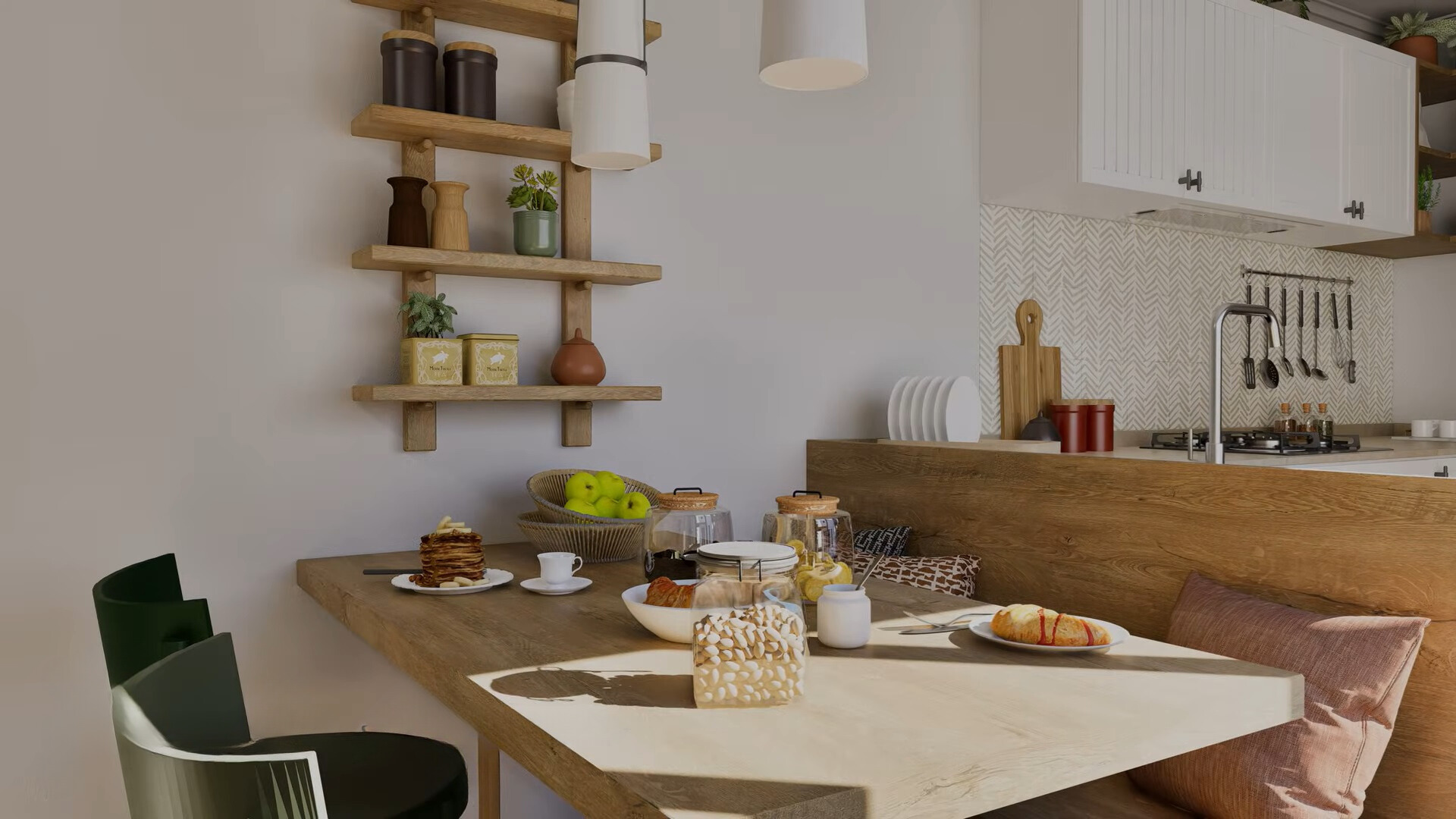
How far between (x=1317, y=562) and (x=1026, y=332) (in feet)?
5.61

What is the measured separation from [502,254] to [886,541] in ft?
3.91

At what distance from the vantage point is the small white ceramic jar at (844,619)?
4.56 ft

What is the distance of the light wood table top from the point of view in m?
0.94

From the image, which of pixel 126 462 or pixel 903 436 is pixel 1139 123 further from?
pixel 126 462

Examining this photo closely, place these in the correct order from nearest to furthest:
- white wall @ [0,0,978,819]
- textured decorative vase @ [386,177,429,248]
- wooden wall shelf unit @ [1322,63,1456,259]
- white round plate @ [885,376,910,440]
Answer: white wall @ [0,0,978,819] < textured decorative vase @ [386,177,429,248] < white round plate @ [885,376,910,440] < wooden wall shelf unit @ [1322,63,1456,259]

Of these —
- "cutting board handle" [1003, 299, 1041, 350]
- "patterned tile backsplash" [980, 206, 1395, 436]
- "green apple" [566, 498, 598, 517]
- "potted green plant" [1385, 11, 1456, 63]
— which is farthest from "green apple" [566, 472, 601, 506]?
"potted green plant" [1385, 11, 1456, 63]

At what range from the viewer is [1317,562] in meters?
1.83

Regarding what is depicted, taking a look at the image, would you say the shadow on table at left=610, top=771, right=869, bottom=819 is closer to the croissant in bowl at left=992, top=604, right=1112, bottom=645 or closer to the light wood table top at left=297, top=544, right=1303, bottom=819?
the light wood table top at left=297, top=544, right=1303, bottom=819

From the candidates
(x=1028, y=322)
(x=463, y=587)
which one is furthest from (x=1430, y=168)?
(x=463, y=587)

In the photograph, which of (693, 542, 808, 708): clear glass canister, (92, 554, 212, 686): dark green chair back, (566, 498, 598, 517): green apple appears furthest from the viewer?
(566, 498, 598, 517): green apple

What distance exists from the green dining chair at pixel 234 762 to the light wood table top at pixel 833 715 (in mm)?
188

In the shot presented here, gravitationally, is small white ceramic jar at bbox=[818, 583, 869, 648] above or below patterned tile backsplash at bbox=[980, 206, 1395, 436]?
below

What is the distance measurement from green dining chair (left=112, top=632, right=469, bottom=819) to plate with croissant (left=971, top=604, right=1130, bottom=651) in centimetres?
83

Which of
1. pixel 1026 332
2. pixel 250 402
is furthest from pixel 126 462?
pixel 1026 332
